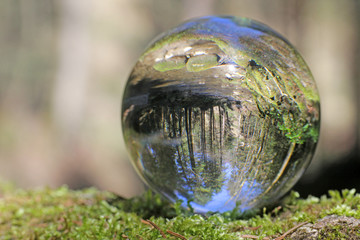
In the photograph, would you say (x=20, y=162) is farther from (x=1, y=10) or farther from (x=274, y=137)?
(x=274, y=137)

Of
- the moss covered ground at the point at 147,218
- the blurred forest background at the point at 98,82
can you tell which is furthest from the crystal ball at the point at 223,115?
the blurred forest background at the point at 98,82

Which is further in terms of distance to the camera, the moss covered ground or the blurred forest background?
the blurred forest background

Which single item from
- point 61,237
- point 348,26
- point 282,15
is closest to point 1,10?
point 282,15

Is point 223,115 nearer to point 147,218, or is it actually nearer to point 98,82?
point 147,218

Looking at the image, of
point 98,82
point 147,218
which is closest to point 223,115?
point 147,218

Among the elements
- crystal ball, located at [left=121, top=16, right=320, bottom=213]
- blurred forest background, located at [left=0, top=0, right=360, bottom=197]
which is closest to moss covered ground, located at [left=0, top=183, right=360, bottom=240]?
crystal ball, located at [left=121, top=16, right=320, bottom=213]

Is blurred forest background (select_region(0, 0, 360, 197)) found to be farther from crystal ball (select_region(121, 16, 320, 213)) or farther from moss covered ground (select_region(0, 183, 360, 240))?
crystal ball (select_region(121, 16, 320, 213))
